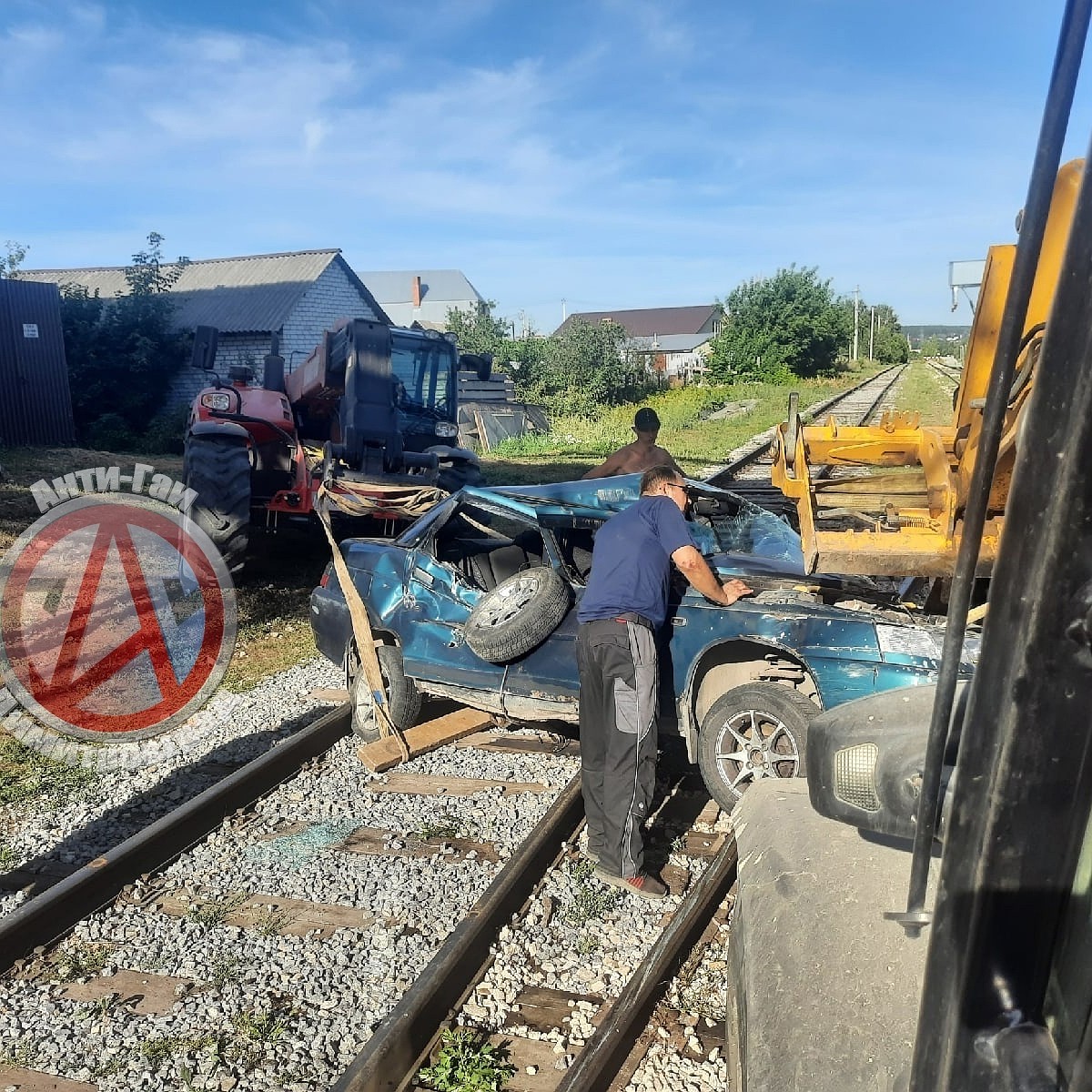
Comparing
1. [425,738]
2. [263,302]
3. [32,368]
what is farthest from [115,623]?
[263,302]

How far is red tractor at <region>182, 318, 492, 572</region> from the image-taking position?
9.70 metres

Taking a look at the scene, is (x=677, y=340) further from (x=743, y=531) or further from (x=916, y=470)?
(x=916, y=470)

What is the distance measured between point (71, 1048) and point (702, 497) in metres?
4.57

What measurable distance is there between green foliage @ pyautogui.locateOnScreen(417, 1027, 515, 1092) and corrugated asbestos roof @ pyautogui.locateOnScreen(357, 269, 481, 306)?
7553 centimetres

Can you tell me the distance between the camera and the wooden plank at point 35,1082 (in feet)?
10.9

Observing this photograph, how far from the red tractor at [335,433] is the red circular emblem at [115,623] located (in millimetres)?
699

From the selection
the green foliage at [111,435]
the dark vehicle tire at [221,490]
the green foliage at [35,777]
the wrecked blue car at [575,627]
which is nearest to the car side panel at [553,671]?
the wrecked blue car at [575,627]

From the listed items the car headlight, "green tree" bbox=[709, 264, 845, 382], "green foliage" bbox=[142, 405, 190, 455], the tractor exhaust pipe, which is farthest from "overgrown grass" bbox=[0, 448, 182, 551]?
"green tree" bbox=[709, 264, 845, 382]

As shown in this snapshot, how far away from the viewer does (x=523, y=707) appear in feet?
18.8

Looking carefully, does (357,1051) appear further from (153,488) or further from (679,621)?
(153,488)

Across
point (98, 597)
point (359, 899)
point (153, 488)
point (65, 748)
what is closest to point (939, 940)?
point (359, 899)

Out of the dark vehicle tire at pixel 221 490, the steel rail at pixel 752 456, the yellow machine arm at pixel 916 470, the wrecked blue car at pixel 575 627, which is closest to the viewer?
the yellow machine arm at pixel 916 470

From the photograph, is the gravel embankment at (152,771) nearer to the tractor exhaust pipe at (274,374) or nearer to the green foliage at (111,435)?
the tractor exhaust pipe at (274,374)

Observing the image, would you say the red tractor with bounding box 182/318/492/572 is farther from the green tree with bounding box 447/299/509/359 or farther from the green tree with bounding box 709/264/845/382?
the green tree with bounding box 709/264/845/382
